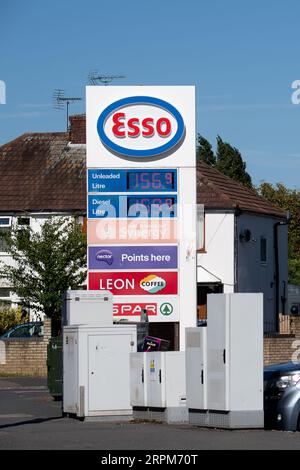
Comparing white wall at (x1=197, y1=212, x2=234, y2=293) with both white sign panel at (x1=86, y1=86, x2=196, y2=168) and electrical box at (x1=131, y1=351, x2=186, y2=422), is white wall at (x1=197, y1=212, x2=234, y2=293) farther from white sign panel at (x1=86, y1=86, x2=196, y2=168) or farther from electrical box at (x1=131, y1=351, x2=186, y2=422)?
electrical box at (x1=131, y1=351, x2=186, y2=422)

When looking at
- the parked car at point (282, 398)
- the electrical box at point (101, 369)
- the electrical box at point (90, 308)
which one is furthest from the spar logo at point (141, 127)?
the parked car at point (282, 398)

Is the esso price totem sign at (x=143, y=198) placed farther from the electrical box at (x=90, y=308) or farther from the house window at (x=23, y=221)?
the house window at (x=23, y=221)

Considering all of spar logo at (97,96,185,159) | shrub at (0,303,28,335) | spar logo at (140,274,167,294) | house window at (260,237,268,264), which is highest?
spar logo at (97,96,185,159)

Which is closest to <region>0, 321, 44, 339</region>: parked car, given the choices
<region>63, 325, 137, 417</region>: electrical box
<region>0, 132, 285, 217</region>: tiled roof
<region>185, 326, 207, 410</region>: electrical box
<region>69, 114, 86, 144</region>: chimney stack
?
<region>0, 132, 285, 217</region>: tiled roof

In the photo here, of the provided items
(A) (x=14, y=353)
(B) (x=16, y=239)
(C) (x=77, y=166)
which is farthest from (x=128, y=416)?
(C) (x=77, y=166)

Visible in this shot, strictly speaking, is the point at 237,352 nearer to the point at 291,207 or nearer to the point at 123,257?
the point at 123,257

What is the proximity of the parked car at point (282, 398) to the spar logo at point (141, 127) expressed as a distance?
32.0 ft

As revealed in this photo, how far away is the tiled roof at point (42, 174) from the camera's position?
48.5 metres

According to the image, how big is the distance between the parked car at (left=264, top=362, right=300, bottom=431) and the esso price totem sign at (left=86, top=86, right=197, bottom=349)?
8768 millimetres

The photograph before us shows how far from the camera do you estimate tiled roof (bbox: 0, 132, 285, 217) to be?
48312 mm

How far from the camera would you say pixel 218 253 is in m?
47.2

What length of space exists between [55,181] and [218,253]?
317 inches

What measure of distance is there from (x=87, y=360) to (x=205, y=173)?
31.4 metres

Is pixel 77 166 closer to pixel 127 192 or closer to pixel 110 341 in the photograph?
pixel 127 192
